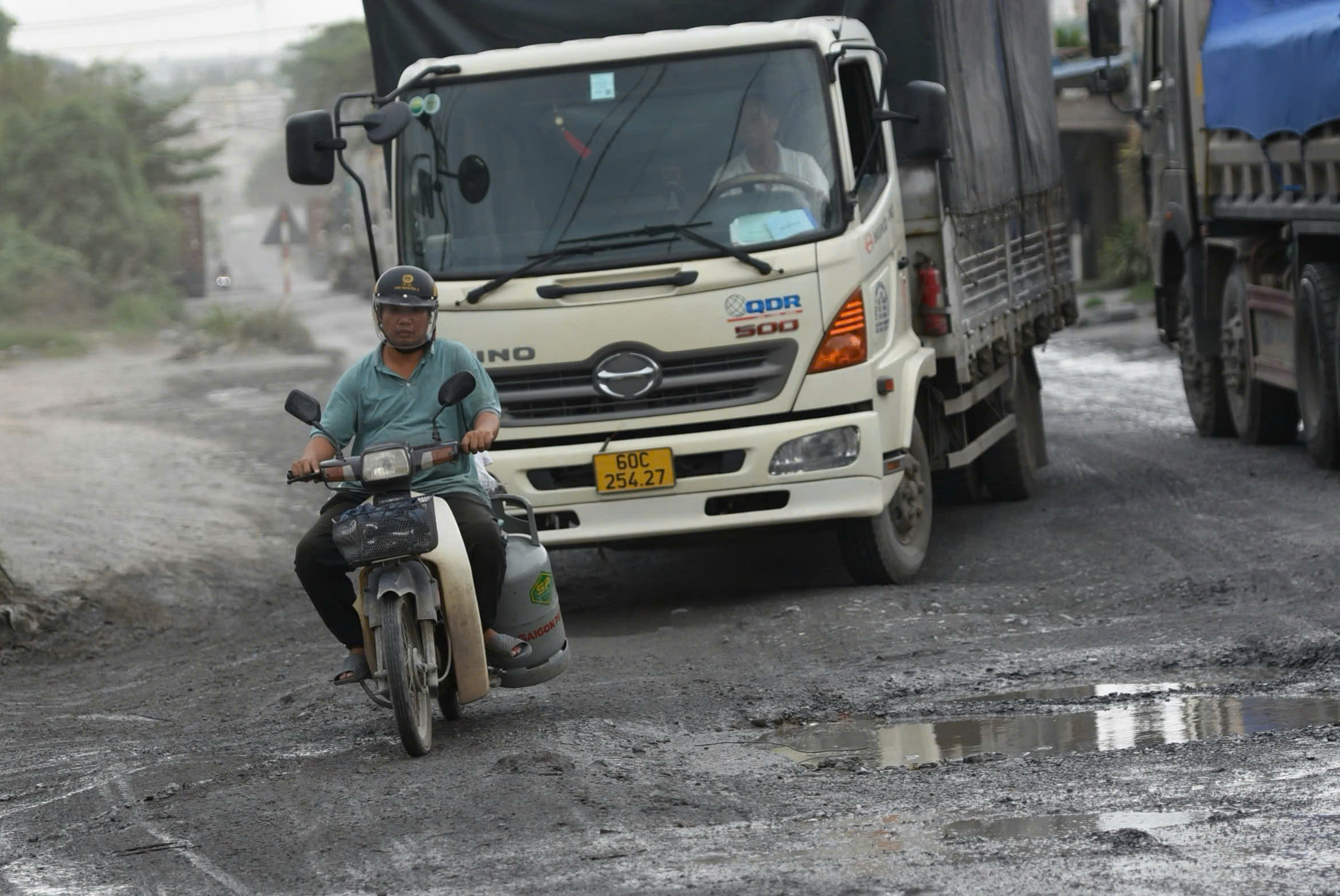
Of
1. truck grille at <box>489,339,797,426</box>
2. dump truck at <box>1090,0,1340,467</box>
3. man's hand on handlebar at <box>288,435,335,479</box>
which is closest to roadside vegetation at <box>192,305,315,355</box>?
dump truck at <box>1090,0,1340,467</box>

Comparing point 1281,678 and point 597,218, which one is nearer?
point 1281,678

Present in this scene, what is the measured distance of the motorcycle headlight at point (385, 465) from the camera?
242 inches

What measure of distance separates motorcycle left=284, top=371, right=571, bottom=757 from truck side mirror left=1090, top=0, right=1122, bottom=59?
8.44m

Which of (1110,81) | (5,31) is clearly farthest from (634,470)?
(5,31)

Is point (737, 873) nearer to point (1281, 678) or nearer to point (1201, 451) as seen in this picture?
point (1281, 678)

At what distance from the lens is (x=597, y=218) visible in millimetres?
9016

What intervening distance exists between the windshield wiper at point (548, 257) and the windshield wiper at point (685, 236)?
0.4 inches

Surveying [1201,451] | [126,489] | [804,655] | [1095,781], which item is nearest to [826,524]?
[804,655]

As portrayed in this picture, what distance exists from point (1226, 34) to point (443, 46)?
5704mm

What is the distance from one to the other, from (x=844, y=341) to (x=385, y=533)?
3.27 m

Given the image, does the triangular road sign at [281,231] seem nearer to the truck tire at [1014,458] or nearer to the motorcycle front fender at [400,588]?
the truck tire at [1014,458]

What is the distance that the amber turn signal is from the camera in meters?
8.85

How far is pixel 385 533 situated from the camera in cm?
614

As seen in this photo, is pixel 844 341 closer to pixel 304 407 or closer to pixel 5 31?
pixel 304 407
